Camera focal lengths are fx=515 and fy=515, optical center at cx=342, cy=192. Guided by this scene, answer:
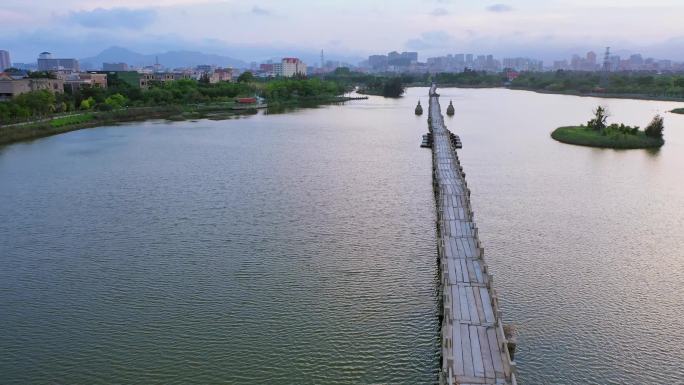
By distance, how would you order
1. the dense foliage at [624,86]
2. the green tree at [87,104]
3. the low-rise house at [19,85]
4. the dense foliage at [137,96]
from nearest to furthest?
the dense foliage at [137,96]
the low-rise house at [19,85]
the green tree at [87,104]
the dense foliage at [624,86]

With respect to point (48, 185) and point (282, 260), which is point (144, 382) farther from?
point (48, 185)

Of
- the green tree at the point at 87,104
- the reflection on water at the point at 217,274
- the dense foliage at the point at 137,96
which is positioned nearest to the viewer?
the reflection on water at the point at 217,274

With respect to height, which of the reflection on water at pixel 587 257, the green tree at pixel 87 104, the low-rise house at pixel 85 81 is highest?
the low-rise house at pixel 85 81

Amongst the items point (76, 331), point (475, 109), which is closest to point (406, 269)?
point (76, 331)

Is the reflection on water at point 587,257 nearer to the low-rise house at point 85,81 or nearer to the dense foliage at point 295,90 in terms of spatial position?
the dense foliage at point 295,90

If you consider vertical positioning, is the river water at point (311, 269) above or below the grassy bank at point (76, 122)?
below

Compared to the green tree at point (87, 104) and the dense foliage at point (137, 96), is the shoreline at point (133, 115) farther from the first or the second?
the green tree at point (87, 104)

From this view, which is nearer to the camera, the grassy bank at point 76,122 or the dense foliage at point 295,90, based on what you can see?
the grassy bank at point 76,122

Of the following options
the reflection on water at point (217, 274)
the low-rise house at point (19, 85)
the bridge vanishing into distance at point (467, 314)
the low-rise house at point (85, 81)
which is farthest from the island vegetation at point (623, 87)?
the low-rise house at point (19, 85)

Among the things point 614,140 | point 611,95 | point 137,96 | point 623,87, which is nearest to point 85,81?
point 137,96
